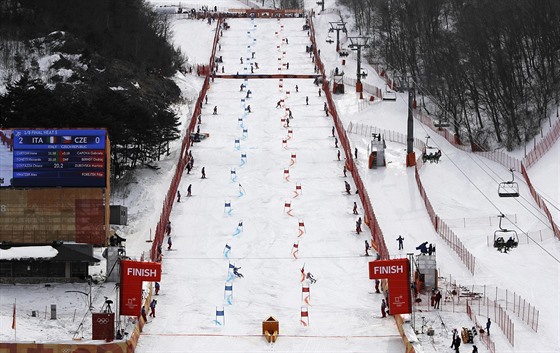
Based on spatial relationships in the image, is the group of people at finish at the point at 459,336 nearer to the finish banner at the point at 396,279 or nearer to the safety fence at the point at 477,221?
the finish banner at the point at 396,279

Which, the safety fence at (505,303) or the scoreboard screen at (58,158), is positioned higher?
the scoreboard screen at (58,158)

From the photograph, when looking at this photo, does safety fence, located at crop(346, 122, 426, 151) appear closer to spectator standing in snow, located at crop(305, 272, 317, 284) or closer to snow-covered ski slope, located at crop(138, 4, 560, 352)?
snow-covered ski slope, located at crop(138, 4, 560, 352)

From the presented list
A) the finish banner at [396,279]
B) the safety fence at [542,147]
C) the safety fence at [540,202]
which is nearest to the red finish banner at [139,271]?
the finish banner at [396,279]

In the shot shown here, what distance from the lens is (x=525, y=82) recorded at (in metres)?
74.7

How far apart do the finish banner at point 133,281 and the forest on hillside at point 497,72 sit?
1178 inches

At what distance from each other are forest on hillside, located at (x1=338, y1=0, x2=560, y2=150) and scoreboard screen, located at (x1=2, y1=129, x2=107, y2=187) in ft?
83.7

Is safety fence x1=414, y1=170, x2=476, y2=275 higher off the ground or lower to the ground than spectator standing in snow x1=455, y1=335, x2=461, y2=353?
higher

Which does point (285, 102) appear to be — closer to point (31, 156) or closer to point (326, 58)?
point (326, 58)

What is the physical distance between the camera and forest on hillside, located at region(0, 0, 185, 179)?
61406mm

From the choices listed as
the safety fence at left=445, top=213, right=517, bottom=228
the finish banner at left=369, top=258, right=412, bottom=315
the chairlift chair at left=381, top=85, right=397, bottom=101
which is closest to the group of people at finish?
the finish banner at left=369, top=258, right=412, bottom=315

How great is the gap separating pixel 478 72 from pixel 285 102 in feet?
37.5

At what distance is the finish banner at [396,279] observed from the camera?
44250 millimetres

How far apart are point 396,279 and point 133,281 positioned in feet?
26.5

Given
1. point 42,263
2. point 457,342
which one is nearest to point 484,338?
point 457,342
